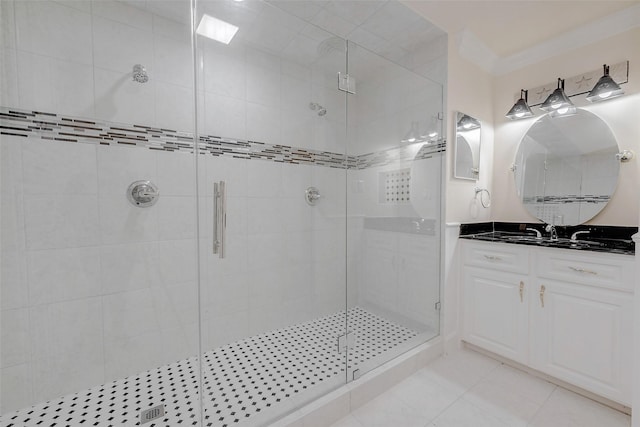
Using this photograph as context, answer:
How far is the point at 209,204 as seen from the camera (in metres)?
1.56

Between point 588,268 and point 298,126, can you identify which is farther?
point 298,126

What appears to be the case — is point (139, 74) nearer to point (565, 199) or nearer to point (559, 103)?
point (559, 103)

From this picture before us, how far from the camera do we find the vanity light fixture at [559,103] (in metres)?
1.97

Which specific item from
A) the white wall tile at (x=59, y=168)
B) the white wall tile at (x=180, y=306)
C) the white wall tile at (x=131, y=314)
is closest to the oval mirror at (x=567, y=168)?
the white wall tile at (x=180, y=306)

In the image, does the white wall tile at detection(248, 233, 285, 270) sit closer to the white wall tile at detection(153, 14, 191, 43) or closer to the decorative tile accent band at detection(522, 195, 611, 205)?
the white wall tile at detection(153, 14, 191, 43)

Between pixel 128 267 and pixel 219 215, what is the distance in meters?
0.76

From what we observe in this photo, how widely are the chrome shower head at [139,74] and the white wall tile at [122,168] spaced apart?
425mm

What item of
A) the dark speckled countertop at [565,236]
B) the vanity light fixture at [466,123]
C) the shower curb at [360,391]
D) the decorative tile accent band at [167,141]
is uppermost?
the vanity light fixture at [466,123]

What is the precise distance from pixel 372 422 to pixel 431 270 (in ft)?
3.80

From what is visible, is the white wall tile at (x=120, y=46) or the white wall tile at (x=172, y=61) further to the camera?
the white wall tile at (x=172, y=61)

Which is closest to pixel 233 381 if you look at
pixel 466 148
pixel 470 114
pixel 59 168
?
pixel 59 168

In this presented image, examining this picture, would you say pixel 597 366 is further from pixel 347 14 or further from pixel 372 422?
pixel 347 14

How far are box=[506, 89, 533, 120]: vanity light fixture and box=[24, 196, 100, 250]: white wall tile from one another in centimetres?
313

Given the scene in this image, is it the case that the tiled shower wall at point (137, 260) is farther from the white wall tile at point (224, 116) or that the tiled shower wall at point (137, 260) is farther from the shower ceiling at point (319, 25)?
the shower ceiling at point (319, 25)
